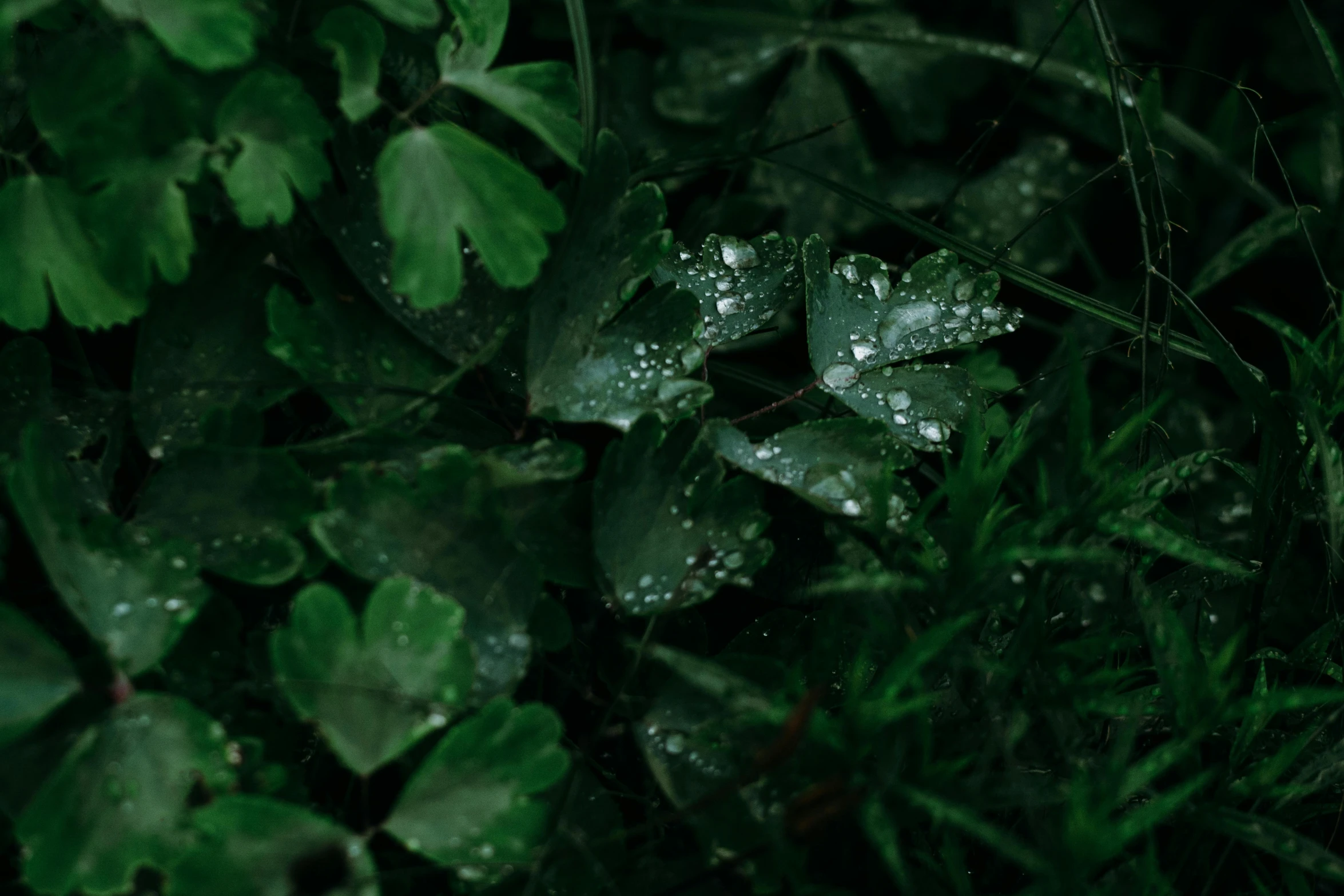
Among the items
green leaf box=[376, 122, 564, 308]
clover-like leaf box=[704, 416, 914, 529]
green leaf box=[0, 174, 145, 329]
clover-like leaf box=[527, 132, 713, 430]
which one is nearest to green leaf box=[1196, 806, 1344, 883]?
clover-like leaf box=[704, 416, 914, 529]

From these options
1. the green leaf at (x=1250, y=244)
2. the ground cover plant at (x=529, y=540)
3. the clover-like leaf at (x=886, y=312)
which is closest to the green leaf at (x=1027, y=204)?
the green leaf at (x=1250, y=244)

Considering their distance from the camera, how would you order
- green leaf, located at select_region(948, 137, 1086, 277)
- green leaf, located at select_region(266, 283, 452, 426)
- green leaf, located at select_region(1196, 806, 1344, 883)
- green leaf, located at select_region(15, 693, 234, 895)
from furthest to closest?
green leaf, located at select_region(948, 137, 1086, 277)
green leaf, located at select_region(266, 283, 452, 426)
green leaf, located at select_region(1196, 806, 1344, 883)
green leaf, located at select_region(15, 693, 234, 895)

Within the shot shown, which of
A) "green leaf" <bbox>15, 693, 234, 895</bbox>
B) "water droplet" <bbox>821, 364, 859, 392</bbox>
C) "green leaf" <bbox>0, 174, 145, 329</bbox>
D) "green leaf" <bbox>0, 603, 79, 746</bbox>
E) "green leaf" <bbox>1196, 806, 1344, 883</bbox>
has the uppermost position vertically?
"green leaf" <bbox>0, 174, 145, 329</bbox>

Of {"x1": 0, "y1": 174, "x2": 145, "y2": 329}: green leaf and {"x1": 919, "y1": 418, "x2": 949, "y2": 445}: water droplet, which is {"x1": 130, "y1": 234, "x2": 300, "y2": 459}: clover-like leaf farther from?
{"x1": 919, "y1": 418, "x2": 949, "y2": 445}: water droplet

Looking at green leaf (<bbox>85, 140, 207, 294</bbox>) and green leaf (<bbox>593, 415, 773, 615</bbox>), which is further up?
green leaf (<bbox>85, 140, 207, 294</bbox>)

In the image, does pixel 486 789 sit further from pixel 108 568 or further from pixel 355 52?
pixel 355 52

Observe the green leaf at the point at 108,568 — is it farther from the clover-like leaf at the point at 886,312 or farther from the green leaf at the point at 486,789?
the clover-like leaf at the point at 886,312

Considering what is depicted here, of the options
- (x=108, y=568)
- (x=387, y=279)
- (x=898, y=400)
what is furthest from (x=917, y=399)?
(x=108, y=568)
